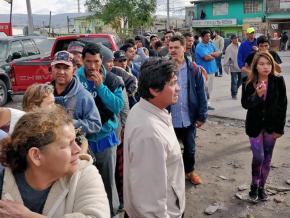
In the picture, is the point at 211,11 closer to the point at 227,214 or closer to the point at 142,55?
the point at 142,55

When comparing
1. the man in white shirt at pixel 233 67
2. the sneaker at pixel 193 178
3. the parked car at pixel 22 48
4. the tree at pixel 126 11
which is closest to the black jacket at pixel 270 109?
the sneaker at pixel 193 178

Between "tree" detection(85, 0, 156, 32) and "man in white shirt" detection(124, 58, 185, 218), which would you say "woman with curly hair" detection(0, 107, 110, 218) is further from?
"tree" detection(85, 0, 156, 32)

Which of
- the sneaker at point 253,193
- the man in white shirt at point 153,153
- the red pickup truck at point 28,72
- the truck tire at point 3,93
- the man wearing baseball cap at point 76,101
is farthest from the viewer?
the truck tire at point 3,93

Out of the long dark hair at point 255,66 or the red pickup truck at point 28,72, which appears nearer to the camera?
the long dark hair at point 255,66

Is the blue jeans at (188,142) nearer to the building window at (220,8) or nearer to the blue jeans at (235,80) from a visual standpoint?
the blue jeans at (235,80)

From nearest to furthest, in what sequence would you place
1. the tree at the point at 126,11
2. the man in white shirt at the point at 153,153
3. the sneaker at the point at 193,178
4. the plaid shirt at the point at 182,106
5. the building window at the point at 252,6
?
the man in white shirt at the point at 153,153 → the plaid shirt at the point at 182,106 → the sneaker at the point at 193,178 → the tree at the point at 126,11 → the building window at the point at 252,6

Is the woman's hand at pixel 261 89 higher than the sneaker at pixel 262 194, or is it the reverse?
the woman's hand at pixel 261 89

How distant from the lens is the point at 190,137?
491 cm

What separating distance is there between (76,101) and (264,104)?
2.06 meters

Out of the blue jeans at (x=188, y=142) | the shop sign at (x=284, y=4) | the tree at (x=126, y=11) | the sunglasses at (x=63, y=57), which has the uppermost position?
the shop sign at (x=284, y=4)

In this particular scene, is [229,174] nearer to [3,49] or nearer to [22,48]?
[3,49]

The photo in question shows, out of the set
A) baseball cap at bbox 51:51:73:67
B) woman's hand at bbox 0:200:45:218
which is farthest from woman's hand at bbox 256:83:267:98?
woman's hand at bbox 0:200:45:218

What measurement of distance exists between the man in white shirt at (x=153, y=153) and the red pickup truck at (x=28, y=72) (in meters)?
7.32

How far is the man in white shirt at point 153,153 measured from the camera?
225cm
